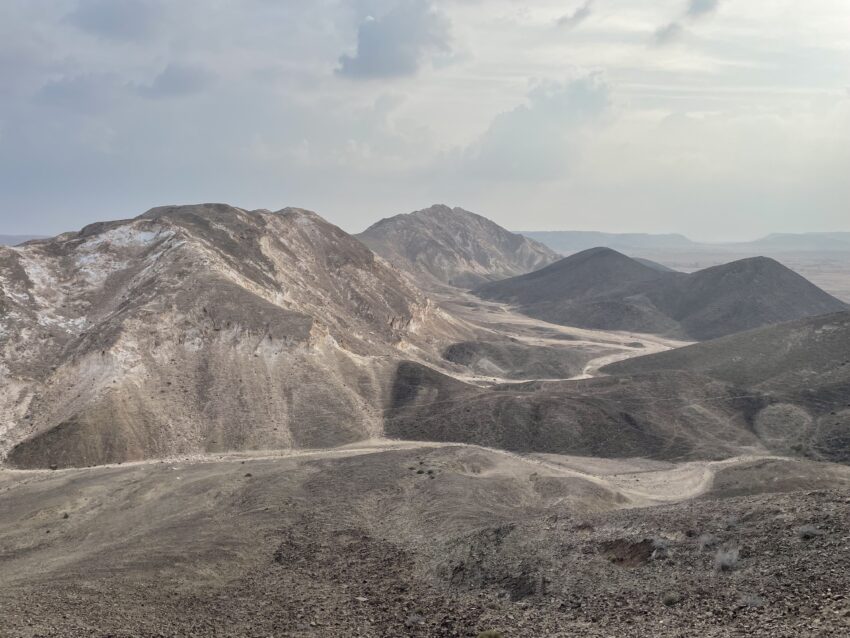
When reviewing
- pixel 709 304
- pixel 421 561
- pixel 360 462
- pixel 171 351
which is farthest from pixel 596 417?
pixel 709 304

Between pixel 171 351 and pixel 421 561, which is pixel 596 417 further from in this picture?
pixel 171 351

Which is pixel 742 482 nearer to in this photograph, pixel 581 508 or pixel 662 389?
pixel 581 508

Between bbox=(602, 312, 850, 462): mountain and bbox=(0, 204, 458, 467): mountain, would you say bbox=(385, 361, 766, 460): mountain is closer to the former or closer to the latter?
bbox=(602, 312, 850, 462): mountain

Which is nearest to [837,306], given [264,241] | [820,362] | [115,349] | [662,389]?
[820,362]

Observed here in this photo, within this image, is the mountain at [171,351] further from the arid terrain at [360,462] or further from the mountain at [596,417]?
the mountain at [596,417]

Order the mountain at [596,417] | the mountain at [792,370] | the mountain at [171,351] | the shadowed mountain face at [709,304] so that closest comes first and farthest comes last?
the mountain at [171,351] → the mountain at [792,370] → the mountain at [596,417] → the shadowed mountain face at [709,304]

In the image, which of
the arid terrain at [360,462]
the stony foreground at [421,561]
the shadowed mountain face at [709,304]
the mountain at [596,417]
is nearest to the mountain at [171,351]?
the arid terrain at [360,462]
